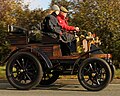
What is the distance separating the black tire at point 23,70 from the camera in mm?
9906

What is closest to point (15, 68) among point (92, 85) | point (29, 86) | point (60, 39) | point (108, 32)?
point (29, 86)

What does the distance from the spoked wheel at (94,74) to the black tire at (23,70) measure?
3.66 ft

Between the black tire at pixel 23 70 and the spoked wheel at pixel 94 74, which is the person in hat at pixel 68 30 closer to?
the spoked wheel at pixel 94 74

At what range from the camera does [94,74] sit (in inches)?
383

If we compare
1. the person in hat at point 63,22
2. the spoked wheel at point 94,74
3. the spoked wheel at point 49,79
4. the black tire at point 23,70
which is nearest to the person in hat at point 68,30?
the person in hat at point 63,22

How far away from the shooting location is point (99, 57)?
972cm

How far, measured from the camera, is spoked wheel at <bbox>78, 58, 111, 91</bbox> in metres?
9.53

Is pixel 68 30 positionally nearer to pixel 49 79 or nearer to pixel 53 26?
pixel 53 26

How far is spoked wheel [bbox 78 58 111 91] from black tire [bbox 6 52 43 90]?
1.12 meters

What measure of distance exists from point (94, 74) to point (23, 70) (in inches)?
69.2

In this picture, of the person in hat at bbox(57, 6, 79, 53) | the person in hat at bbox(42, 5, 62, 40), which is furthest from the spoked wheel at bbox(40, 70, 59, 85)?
the person in hat at bbox(42, 5, 62, 40)

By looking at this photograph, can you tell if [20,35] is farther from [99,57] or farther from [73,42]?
[99,57]

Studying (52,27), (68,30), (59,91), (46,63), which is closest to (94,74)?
(59,91)

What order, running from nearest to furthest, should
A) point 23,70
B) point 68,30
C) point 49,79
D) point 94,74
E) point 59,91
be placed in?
point 94,74 < point 59,91 < point 23,70 < point 68,30 < point 49,79
